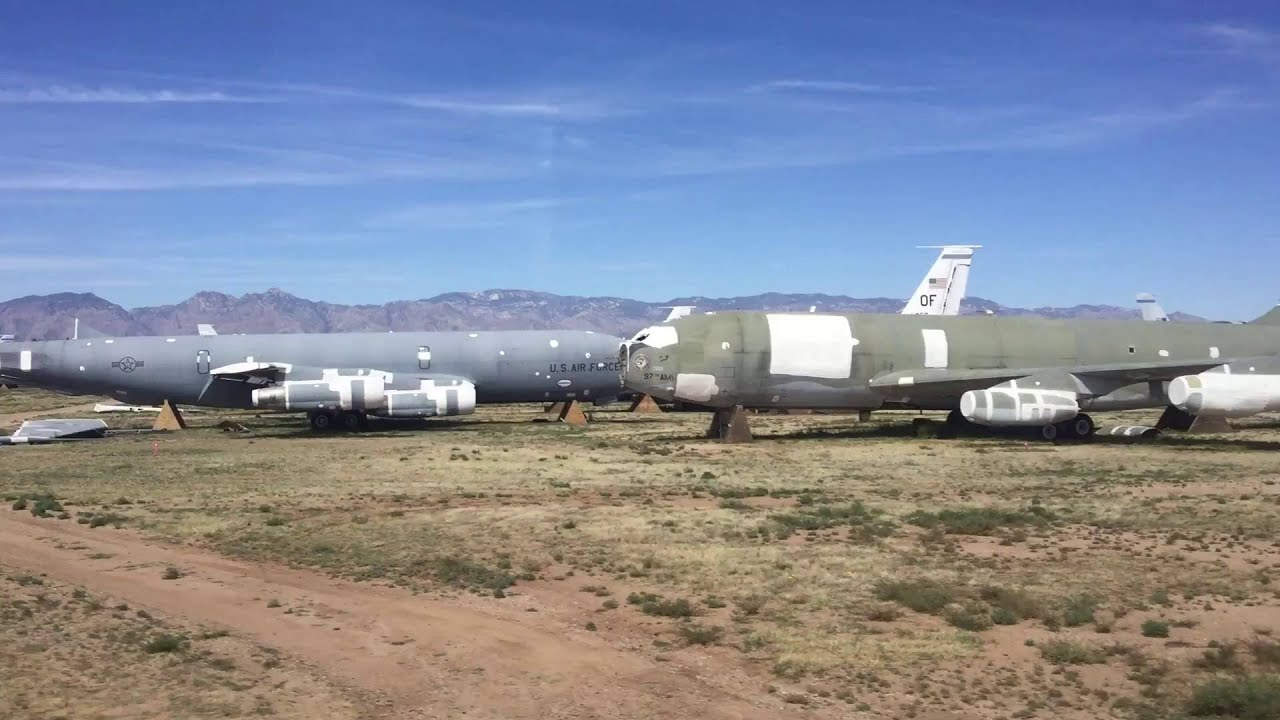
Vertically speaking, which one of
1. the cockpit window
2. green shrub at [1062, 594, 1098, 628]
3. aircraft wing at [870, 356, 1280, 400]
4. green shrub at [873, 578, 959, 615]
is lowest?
green shrub at [1062, 594, 1098, 628]

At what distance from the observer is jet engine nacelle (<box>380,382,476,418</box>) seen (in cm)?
3944

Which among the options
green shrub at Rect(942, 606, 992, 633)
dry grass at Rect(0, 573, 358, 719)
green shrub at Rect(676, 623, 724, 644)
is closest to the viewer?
dry grass at Rect(0, 573, 358, 719)

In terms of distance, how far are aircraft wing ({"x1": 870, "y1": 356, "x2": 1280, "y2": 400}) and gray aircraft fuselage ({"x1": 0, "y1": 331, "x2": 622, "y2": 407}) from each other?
1435 cm

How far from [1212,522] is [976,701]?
10554 millimetres

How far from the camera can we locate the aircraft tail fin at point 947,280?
59594 millimetres

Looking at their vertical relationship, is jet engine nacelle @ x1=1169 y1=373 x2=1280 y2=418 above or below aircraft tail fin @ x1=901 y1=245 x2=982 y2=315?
below

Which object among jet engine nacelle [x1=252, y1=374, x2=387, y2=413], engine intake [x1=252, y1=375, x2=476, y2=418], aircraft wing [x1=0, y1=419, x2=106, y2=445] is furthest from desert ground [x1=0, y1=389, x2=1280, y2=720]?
aircraft wing [x1=0, y1=419, x2=106, y2=445]

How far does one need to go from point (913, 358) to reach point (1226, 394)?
9022 mm

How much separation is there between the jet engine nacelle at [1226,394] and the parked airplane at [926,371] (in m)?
0.03

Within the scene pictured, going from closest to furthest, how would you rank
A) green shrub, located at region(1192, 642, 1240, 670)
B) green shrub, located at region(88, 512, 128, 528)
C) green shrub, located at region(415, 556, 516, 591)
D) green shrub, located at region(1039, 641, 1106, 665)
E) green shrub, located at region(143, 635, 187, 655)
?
green shrub, located at region(1192, 642, 1240, 670) < green shrub, located at region(1039, 641, 1106, 665) < green shrub, located at region(143, 635, 187, 655) < green shrub, located at region(415, 556, 516, 591) < green shrub, located at region(88, 512, 128, 528)

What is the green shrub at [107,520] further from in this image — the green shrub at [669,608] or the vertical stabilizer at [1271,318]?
the vertical stabilizer at [1271,318]

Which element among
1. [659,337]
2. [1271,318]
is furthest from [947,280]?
[659,337]

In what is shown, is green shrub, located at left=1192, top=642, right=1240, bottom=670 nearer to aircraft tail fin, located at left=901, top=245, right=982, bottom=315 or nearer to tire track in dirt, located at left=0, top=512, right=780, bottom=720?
tire track in dirt, located at left=0, top=512, right=780, bottom=720

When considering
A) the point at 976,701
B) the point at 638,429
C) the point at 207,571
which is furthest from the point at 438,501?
the point at 638,429
